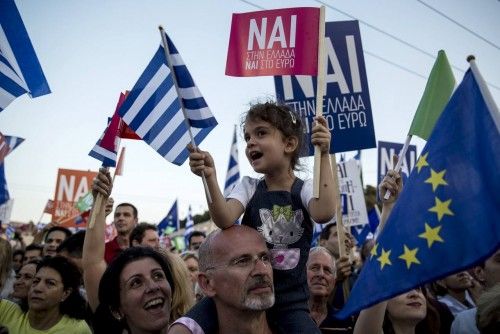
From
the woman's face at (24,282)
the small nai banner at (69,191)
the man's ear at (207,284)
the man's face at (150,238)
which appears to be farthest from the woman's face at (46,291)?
the small nai banner at (69,191)

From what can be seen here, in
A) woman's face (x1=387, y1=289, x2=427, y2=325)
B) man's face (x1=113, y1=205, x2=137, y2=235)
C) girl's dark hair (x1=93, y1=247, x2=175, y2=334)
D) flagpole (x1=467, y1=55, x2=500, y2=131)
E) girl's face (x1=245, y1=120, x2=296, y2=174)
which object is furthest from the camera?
man's face (x1=113, y1=205, x2=137, y2=235)

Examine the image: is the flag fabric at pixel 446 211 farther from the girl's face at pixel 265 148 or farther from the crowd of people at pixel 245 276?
the girl's face at pixel 265 148

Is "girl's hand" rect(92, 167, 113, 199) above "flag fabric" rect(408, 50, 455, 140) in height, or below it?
below

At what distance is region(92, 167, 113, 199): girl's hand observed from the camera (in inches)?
143

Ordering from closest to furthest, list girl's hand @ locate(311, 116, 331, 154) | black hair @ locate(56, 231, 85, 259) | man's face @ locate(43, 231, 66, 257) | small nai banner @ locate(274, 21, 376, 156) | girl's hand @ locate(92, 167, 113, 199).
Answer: girl's hand @ locate(311, 116, 331, 154) < girl's hand @ locate(92, 167, 113, 199) < small nai banner @ locate(274, 21, 376, 156) < black hair @ locate(56, 231, 85, 259) < man's face @ locate(43, 231, 66, 257)

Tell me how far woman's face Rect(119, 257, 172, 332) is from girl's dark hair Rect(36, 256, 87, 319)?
101 cm

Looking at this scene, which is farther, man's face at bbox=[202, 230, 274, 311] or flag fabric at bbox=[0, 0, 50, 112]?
flag fabric at bbox=[0, 0, 50, 112]

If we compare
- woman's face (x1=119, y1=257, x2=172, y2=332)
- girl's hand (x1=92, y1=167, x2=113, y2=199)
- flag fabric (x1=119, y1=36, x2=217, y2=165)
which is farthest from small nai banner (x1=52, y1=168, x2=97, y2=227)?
woman's face (x1=119, y1=257, x2=172, y2=332)

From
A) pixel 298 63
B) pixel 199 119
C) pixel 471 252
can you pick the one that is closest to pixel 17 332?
pixel 199 119

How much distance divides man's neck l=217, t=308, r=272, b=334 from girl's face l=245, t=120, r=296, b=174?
825 mm

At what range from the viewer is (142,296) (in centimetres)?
312

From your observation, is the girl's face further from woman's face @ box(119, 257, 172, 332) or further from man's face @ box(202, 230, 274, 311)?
woman's face @ box(119, 257, 172, 332)

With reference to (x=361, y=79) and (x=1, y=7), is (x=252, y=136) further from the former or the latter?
(x=1, y=7)

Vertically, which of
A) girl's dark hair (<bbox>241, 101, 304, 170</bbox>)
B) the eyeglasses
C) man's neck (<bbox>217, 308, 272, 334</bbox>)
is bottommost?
man's neck (<bbox>217, 308, 272, 334</bbox>)
